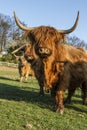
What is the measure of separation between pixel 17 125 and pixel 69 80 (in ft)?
9.49

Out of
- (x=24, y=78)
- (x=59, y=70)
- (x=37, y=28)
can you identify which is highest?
(x=37, y=28)

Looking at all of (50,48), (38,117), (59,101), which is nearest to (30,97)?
(59,101)

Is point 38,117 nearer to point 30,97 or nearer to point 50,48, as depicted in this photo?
point 50,48

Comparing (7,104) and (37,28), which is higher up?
(37,28)

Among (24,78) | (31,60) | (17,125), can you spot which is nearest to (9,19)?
(24,78)

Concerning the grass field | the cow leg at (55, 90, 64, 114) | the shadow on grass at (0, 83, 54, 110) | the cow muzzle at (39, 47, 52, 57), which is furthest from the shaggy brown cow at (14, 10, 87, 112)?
the shadow on grass at (0, 83, 54, 110)

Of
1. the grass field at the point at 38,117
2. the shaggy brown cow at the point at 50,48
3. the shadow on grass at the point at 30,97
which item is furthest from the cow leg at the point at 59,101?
the shadow on grass at the point at 30,97

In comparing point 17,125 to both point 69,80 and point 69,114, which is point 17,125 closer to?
point 69,114

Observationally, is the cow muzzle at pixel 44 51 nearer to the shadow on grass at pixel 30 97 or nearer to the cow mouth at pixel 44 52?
the cow mouth at pixel 44 52

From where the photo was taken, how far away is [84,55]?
11.7 metres

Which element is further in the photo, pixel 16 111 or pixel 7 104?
pixel 7 104

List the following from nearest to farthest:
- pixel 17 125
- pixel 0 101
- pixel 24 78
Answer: pixel 17 125
pixel 0 101
pixel 24 78

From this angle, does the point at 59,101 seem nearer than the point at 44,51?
No

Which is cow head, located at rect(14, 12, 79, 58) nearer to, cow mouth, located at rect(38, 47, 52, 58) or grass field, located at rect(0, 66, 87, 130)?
cow mouth, located at rect(38, 47, 52, 58)
